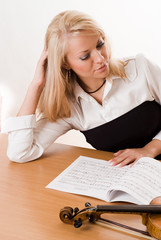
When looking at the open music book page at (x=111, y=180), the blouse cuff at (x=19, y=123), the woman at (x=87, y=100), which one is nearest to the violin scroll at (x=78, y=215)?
the open music book page at (x=111, y=180)

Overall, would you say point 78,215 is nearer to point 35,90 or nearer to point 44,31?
point 35,90

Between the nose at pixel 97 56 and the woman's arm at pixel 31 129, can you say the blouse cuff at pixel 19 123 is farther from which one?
the nose at pixel 97 56

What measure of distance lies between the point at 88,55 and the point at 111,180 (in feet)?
2.04

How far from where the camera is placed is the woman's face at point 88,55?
1553 millimetres

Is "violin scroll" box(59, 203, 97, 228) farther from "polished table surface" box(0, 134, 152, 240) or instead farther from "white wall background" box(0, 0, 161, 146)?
"white wall background" box(0, 0, 161, 146)

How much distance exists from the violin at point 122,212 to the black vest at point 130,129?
2.24 ft

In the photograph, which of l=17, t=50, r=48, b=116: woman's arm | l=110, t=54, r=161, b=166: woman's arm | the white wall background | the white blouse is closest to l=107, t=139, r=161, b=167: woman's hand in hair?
l=110, t=54, r=161, b=166: woman's arm

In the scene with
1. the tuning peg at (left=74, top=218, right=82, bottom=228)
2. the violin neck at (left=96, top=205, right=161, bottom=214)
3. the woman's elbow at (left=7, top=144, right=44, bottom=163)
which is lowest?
the woman's elbow at (left=7, top=144, right=44, bottom=163)

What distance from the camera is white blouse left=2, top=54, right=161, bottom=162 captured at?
5.54ft

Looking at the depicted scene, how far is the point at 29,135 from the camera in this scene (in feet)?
5.49

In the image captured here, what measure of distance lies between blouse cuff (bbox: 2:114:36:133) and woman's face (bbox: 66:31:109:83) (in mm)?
359

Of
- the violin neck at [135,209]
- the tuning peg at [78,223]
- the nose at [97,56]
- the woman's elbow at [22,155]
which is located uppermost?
the nose at [97,56]

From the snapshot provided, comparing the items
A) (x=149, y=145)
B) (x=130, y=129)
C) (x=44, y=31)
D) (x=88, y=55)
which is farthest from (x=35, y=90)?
(x=44, y=31)

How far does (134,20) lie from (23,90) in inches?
67.9
